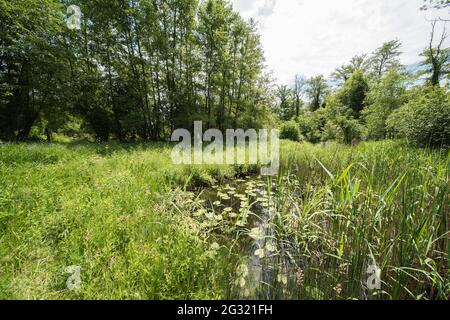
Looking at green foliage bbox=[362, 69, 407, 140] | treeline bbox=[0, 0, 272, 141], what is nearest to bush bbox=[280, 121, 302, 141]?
treeline bbox=[0, 0, 272, 141]

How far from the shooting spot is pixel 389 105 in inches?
459

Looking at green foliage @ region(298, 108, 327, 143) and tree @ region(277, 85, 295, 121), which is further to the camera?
tree @ region(277, 85, 295, 121)

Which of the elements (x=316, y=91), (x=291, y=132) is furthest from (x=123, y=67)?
(x=316, y=91)

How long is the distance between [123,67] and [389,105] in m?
18.9

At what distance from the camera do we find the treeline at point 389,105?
23.3 feet

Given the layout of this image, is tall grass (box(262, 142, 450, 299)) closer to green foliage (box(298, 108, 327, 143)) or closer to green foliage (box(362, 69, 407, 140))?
green foliage (box(362, 69, 407, 140))

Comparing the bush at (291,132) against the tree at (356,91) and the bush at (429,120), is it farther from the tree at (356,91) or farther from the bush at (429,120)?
the bush at (429,120)

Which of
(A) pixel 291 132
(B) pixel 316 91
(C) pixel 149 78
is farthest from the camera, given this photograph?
(B) pixel 316 91

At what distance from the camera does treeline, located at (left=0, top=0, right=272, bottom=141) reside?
30.5 ft

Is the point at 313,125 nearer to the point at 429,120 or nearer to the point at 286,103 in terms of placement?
the point at 286,103

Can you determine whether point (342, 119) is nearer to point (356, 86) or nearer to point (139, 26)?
point (356, 86)

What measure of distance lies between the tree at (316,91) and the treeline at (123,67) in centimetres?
2279

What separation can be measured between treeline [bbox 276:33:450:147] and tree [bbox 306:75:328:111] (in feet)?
0.59

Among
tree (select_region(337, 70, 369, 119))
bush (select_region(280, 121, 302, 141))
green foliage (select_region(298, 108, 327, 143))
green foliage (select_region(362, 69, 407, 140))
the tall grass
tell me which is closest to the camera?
the tall grass
